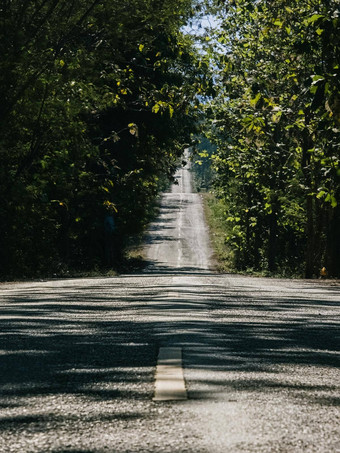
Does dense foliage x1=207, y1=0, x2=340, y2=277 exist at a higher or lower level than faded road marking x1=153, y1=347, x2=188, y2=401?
higher

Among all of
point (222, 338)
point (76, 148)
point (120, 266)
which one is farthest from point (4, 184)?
point (120, 266)

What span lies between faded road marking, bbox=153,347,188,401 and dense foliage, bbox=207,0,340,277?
6.17 m

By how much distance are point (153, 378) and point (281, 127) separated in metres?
Result: 30.2

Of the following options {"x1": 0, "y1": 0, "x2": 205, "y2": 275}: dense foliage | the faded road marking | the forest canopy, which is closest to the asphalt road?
the faded road marking

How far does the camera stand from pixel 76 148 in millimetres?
24297

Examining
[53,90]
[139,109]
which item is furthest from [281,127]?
[53,90]

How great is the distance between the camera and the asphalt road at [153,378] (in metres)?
3.96

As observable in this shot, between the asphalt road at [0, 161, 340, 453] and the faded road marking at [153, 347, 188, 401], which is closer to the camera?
the asphalt road at [0, 161, 340, 453]

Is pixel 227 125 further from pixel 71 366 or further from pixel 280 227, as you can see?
pixel 71 366

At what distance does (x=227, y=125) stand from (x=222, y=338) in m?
28.3

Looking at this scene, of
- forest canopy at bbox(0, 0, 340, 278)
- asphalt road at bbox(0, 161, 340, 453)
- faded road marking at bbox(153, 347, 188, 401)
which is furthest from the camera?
forest canopy at bbox(0, 0, 340, 278)

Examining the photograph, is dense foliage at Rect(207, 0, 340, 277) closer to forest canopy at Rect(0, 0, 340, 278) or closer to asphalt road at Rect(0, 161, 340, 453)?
forest canopy at Rect(0, 0, 340, 278)

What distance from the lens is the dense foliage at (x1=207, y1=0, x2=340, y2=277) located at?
614 inches

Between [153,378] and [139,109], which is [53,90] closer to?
[139,109]
